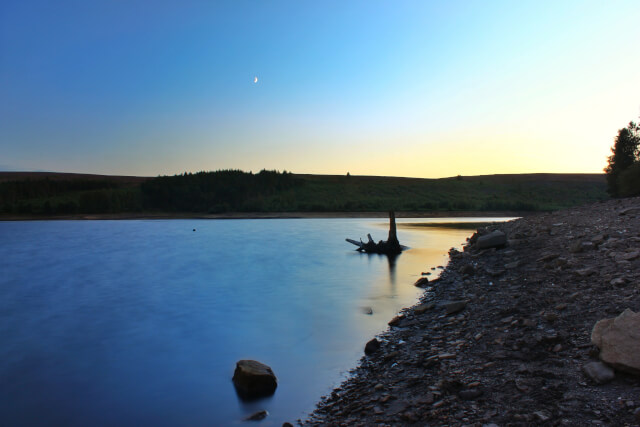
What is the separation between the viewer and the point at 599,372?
4438mm

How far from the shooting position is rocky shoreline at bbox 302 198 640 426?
4.25 meters

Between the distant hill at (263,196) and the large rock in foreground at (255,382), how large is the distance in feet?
248

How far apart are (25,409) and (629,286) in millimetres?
10022

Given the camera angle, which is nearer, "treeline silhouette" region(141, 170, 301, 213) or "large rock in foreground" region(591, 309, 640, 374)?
"large rock in foreground" region(591, 309, 640, 374)

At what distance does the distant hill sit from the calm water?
62.1 metres

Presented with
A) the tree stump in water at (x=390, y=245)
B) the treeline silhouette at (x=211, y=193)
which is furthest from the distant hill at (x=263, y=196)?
the tree stump in water at (x=390, y=245)

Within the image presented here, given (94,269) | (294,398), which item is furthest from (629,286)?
(94,269)

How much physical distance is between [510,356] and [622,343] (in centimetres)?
154

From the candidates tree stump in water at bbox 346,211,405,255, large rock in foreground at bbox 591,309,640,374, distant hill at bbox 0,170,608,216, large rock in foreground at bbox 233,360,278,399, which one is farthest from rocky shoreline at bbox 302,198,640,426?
distant hill at bbox 0,170,608,216

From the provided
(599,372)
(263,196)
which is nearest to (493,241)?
(599,372)

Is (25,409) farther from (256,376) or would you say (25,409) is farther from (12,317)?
(12,317)

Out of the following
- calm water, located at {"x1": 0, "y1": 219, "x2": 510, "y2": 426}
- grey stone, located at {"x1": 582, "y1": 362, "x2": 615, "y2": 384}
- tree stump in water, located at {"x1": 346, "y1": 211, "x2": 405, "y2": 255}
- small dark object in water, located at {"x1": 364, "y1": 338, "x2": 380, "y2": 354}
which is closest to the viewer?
grey stone, located at {"x1": 582, "y1": 362, "x2": 615, "y2": 384}

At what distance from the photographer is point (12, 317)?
44.3 feet

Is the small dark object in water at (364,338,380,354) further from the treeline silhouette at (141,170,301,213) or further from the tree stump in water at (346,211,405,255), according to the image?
the treeline silhouette at (141,170,301,213)
